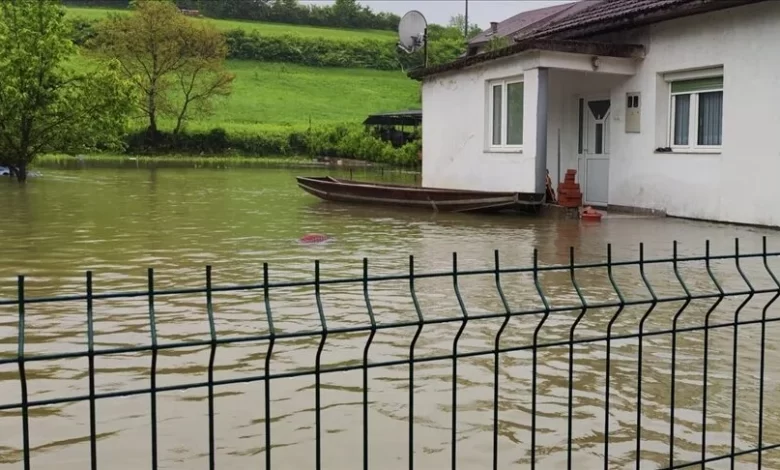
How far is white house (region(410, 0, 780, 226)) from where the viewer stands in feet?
47.5

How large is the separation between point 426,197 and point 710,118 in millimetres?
6141

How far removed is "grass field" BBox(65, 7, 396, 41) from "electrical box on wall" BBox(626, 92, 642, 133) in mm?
54733

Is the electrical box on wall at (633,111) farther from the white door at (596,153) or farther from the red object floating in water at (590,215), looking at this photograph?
the red object floating in water at (590,215)

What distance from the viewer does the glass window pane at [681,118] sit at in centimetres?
1628

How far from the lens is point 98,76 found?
27.0m

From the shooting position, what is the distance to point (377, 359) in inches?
240

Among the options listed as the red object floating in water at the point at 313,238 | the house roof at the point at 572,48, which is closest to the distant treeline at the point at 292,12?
the house roof at the point at 572,48

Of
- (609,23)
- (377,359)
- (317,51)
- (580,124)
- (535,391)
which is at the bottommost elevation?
(377,359)

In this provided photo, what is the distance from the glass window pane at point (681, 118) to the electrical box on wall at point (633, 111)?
835mm

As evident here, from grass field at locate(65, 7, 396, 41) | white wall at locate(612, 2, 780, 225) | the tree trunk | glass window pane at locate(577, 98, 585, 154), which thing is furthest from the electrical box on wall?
grass field at locate(65, 7, 396, 41)

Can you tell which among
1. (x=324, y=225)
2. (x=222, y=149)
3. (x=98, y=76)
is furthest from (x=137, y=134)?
(x=324, y=225)

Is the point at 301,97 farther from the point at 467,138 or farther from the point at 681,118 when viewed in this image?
the point at 681,118

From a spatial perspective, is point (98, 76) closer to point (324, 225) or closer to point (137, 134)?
point (324, 225)

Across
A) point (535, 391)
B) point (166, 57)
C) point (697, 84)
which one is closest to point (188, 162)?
point (166, 57)
